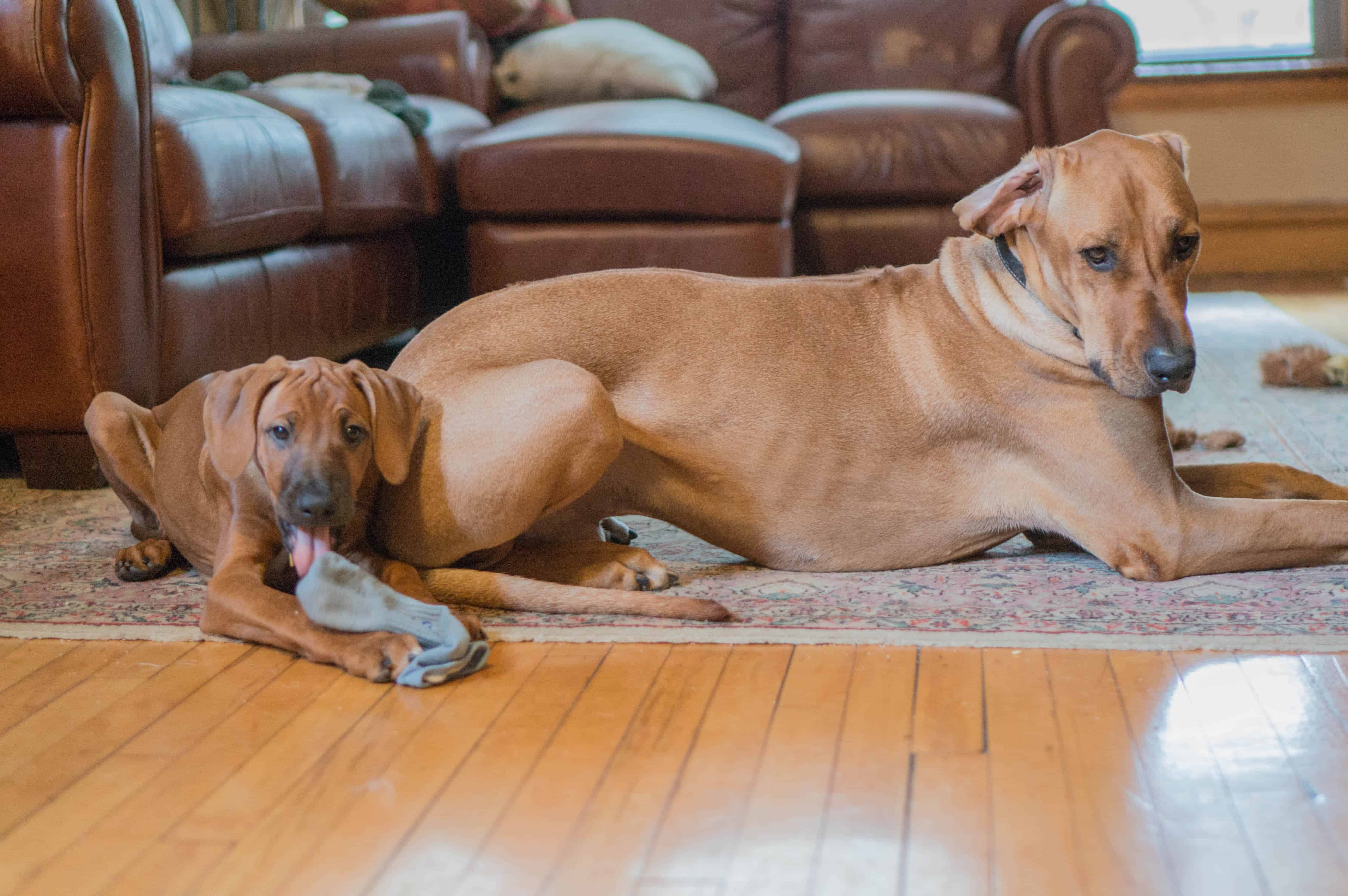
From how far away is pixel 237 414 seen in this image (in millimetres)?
2051

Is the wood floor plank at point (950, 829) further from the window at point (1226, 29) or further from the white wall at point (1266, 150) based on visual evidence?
the window at point (1226, 29)

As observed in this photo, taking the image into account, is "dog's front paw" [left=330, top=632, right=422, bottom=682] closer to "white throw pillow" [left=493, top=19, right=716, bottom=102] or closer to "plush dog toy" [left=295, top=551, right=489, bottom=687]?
"plush dog toy" [left=295, top=551, right=489, bottom=687]

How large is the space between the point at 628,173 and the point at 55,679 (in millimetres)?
2597

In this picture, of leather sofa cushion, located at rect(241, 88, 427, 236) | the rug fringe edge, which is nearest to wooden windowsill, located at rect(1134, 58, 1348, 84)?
leather sofa cushion, located at rect(241, 88, 427, 236)

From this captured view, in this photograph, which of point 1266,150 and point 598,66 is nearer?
point 598,66

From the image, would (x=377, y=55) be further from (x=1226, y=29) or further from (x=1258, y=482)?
(x=1226, y=29)

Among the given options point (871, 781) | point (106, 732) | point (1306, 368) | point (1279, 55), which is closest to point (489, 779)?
point (871, 781)

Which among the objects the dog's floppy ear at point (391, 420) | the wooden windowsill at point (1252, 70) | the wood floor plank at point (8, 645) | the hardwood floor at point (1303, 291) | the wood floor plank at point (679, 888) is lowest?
the hardwood floor at point (1303, 291)

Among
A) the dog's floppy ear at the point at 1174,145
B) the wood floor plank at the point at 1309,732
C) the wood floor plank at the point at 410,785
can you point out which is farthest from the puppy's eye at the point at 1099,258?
the wood floor plank at the point at 410,785

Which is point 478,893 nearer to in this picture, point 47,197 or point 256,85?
point 47,197

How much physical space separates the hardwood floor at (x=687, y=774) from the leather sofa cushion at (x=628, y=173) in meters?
2.40

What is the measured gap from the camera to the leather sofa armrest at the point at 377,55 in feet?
16.4

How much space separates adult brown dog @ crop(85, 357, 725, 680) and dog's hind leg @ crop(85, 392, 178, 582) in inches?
8.2

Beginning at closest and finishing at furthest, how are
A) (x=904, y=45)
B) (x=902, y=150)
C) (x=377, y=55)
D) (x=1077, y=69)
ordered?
(x=902, y=150), (x=1077, y=69), (x=377, y=55), (x=904, y=45)
